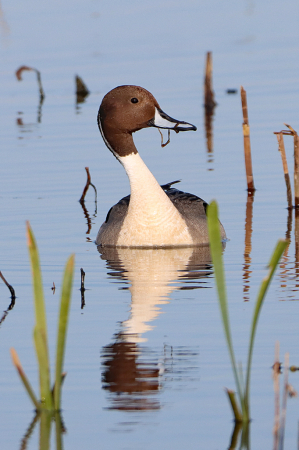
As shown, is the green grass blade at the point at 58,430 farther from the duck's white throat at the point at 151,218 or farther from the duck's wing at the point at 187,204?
the duck's wing at the point at 187,204

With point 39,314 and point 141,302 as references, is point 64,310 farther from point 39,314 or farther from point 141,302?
point 141,302

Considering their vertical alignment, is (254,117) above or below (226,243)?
above

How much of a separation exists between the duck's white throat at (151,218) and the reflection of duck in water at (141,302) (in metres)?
0.11

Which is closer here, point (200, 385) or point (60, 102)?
point (200, 385)

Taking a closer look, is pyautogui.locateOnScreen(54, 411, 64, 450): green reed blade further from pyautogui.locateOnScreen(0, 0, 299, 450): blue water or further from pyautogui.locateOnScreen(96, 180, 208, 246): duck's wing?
pyautogui.locateOnScreen(96, 180, 208, 246): duck's wing

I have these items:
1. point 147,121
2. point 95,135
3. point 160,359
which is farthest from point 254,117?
point 160,359

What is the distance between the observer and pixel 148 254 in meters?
8.87

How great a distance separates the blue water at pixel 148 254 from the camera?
4.89 meters

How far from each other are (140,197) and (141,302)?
232 cm

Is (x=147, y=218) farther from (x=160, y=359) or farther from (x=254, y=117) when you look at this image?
(x=254, y=117)

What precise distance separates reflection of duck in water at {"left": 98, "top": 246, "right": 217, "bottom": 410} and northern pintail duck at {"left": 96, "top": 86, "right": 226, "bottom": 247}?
0.13 m

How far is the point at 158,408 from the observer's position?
4840 millimetres

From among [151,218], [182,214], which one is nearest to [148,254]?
[151,218]

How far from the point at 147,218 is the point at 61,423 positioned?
14.7ft
